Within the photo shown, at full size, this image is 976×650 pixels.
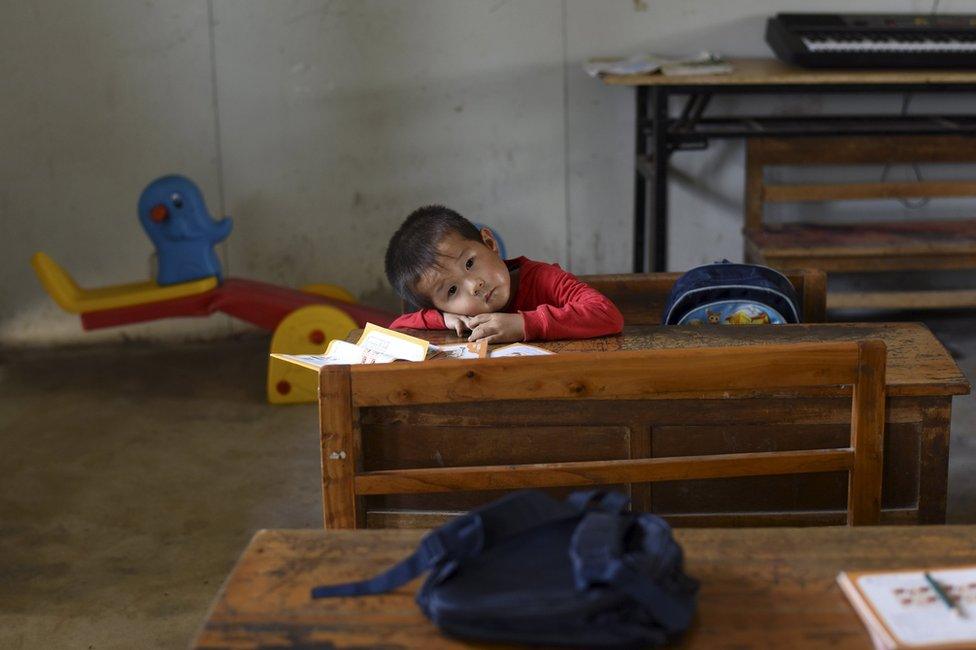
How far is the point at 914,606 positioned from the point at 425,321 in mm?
1344

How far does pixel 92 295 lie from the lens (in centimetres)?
412

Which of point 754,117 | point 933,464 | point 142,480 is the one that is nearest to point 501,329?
point 933,464

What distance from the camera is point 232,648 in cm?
133

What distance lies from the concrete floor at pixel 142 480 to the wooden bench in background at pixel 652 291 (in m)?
0.68

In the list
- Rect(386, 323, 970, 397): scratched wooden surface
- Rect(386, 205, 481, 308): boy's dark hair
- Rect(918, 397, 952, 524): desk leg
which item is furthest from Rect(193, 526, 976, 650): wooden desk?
Rect(386, 205, 481, 308): boy's dark hair

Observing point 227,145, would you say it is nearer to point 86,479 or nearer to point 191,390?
point 191,390

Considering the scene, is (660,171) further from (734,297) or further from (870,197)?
(734,297)

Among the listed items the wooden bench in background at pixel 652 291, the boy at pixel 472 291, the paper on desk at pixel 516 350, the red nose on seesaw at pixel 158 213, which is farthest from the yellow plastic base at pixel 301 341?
the paper on desk at pixel 516 350

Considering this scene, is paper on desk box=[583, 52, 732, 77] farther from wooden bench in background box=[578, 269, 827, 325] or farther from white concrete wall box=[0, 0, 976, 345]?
wooden bench in background box=[578, 269, 827, 325]

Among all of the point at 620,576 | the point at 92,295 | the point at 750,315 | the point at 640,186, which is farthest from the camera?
the point at 640,186

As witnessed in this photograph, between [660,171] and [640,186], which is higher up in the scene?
[660,171]

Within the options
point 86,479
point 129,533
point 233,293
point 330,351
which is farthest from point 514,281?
point 233,293

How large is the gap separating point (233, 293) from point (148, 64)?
0.97m

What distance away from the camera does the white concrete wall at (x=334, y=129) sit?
4379 mm
